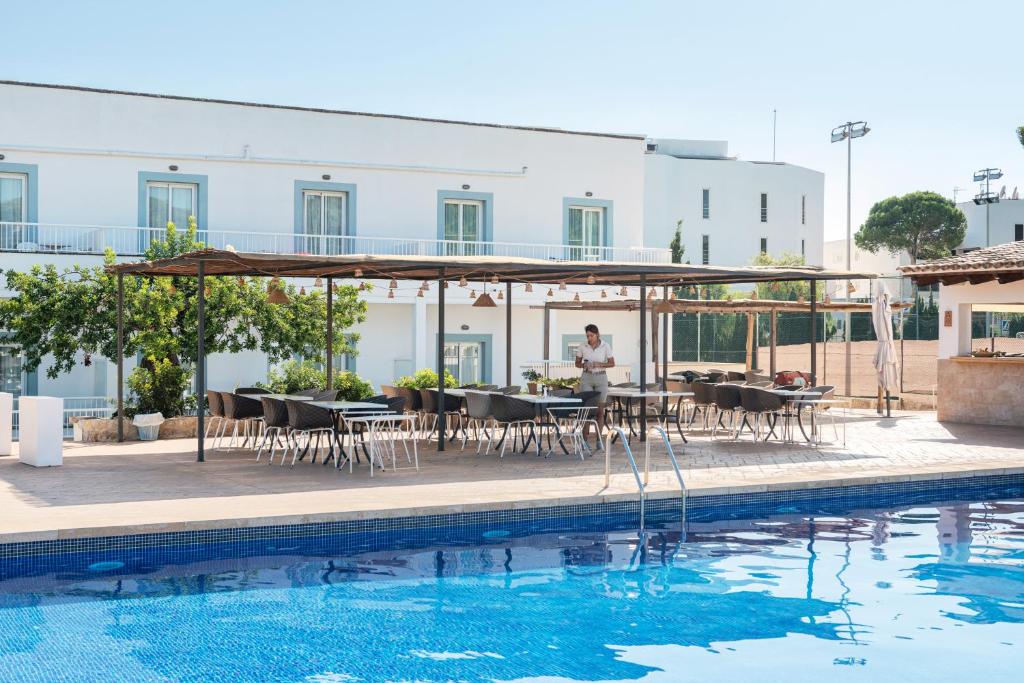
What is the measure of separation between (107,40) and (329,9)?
4.54m

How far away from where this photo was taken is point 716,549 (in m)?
8.99

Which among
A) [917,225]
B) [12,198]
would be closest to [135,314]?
[12,198]

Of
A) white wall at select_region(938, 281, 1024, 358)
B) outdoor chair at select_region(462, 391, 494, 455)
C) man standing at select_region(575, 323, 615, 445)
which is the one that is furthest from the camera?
white wall at select_region(938, 281, 1024, 358)

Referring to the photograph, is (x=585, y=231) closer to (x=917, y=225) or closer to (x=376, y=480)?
(x=376, y=480)

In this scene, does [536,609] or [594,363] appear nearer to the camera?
[536,609]

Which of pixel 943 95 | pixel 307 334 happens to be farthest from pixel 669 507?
pixel 943 95

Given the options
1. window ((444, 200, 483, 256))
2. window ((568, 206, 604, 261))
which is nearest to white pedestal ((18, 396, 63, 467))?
window ((444, 200, 483, 256))

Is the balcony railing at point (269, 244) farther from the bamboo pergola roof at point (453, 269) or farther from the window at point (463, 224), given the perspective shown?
the bamboo pergola roof at point (453, 269)

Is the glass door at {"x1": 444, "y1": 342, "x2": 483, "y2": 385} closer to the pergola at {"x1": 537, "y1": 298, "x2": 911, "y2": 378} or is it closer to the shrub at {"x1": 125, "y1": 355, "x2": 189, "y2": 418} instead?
the pergola at {"x1": 537, "y1": 298, "x2": 911, "y2": 378}

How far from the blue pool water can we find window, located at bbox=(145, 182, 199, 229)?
→ 14.8 metres

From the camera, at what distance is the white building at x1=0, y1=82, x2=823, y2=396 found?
2061cm

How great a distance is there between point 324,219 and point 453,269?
10.1 m

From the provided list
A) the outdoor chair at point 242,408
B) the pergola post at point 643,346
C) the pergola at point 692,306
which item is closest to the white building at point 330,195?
the pergola at point 692,306

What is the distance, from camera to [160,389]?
15414 mm
